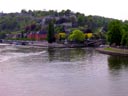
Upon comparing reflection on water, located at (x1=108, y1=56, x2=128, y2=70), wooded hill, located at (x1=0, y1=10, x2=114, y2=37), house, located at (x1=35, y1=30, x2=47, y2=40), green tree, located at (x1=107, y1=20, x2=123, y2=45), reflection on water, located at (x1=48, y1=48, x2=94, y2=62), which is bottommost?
reflection on water, located at (x1=48, y1=48, x2=94, y2=62)

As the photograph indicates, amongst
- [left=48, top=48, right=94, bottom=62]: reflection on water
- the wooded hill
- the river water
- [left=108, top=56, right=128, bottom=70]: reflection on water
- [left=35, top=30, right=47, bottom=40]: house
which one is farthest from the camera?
the wooded hill

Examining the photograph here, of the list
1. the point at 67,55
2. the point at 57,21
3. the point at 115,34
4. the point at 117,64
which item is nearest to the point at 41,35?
the point at 57,21

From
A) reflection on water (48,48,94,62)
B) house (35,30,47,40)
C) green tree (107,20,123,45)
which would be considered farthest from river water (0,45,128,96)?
house (35,30,47,40)

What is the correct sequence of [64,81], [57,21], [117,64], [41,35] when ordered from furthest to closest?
[57,21]
[41,35]
[117,64]
[64,81]

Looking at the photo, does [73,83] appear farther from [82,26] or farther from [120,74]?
[82,26]

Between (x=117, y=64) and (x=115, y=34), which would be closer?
(x=117, y=64)

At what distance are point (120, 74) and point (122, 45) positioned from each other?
19762 mm

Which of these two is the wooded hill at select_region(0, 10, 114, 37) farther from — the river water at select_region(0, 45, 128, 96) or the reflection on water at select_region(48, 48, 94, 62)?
the river water at select_region(0, 45, 128, 96)

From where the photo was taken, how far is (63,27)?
84438 millimetres

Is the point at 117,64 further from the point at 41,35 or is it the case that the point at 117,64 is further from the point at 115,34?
the point at 41,35

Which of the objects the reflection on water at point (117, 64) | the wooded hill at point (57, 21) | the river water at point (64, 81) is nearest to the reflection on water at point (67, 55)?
the reflection on water at point (117, 64)

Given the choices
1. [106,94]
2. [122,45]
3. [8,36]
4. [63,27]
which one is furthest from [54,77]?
[8,36]

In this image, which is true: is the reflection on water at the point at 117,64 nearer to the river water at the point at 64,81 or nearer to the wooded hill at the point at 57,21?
the river water at the point at 64,81

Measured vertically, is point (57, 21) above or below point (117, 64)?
above
